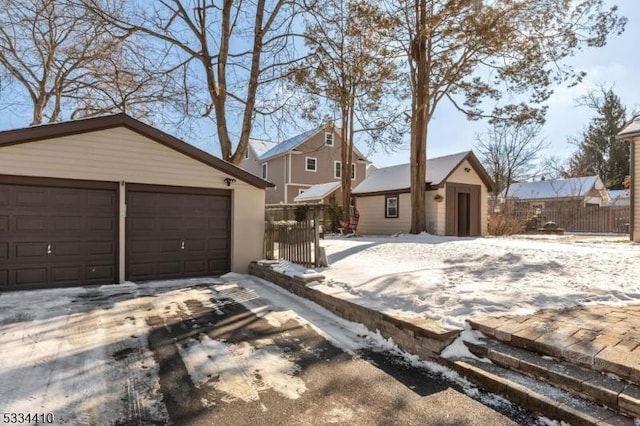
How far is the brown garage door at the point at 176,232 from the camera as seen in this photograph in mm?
8023

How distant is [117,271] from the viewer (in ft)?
25.5

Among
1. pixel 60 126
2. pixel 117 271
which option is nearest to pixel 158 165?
pixel 60 126

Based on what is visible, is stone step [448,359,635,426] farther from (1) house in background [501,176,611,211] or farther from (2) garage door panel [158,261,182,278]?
(1) house in background [501,176,611,211]

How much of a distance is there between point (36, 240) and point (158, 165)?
8.69 ft

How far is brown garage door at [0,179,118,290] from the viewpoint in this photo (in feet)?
22.7

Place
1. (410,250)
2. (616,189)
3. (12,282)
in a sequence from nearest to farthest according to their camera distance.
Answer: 1. (12,282)
2. (410,250)
3. (616,189)

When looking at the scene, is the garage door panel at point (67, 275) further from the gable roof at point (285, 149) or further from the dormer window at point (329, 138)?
the dormer window at point (329, 138)

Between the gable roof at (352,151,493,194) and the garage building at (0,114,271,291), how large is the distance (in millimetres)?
8608

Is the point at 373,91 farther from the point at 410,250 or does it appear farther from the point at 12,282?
the point at 12,282

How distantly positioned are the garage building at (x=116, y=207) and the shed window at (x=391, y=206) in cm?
867

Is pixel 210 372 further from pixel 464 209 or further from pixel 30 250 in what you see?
pixel 464 209

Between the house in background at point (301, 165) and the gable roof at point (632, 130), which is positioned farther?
the house in background at point (301, 165)

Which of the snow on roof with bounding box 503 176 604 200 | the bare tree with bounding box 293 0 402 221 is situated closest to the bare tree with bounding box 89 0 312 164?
the bare tree with bounding box 293 0 402 221

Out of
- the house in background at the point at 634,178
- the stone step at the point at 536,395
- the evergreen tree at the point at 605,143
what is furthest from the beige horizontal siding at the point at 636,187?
the evergreen tree at the point at 605,143
